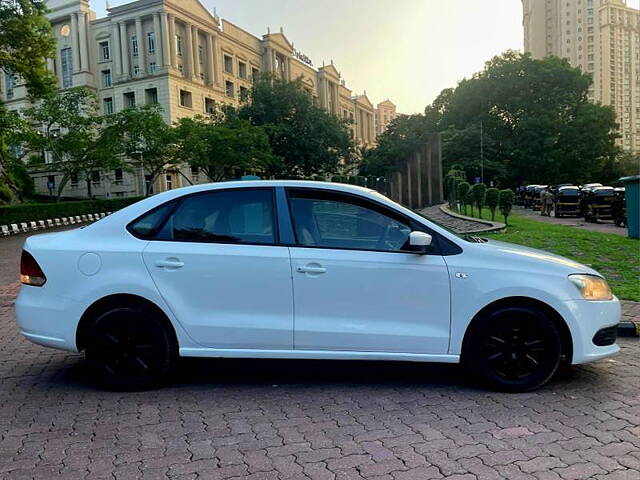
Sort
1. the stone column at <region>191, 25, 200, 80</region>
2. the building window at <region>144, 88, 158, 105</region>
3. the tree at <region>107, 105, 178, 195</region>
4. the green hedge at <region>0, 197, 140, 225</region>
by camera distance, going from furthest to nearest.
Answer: the stone column at <region>191, 25, 200, 80</region> < the building window at <region>144, 88, 158, 105</region> < the tree at <region>107, 105, 178, 195</region> < the green hedge at <region>0, 197, 140, 225</region>

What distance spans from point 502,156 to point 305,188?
151ft

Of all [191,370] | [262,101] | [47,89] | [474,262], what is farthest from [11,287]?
[262,101]

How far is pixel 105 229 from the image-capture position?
4.28 m

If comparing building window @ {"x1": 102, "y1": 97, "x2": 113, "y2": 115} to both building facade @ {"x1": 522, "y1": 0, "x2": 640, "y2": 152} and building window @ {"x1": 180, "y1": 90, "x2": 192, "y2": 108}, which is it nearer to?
building window @ {"x1": 180, "y1": 90, "x2": 192, "y2": 108}

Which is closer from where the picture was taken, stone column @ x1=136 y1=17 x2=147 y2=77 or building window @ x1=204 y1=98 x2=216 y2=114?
stone column @ x1=136 y1=17 x2=147 y2=77

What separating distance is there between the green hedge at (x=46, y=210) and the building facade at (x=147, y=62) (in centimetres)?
2040

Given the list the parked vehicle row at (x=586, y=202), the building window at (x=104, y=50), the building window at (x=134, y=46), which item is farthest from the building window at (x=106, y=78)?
the parked vehicle row at (x=586, y=202)

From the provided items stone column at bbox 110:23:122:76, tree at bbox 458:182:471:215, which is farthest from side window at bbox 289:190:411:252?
stone column at bbox 110:23:122:76

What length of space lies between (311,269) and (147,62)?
191ft

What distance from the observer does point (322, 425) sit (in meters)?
3.57

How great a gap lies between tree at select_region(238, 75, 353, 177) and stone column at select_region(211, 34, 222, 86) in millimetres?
15895

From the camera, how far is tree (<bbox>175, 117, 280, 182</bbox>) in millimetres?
33812

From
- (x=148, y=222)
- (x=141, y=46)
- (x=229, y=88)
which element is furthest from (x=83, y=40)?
(x=148, y=222)

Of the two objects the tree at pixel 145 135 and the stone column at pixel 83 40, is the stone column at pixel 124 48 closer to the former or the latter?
the stone column at pixel 83 40
